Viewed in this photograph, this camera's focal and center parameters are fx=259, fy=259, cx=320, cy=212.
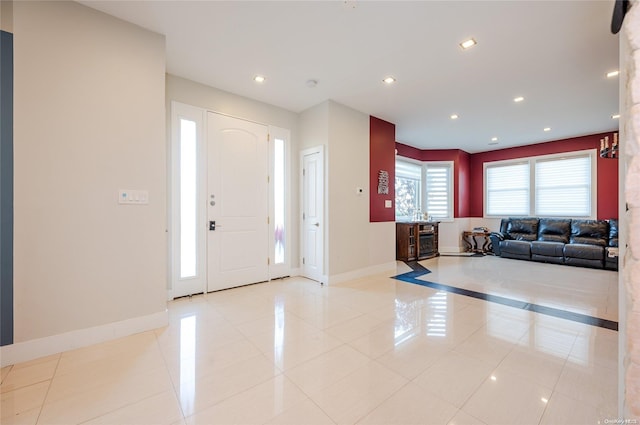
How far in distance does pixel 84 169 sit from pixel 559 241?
8234 mm

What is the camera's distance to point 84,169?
7.38ft

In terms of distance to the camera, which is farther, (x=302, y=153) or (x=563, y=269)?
(x=563, y=269)

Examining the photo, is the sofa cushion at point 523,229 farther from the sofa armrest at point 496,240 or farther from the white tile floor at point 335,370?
the white tile floor at point 335,370

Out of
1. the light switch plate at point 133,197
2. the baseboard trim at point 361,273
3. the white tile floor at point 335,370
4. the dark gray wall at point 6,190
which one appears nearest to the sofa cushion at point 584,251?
the white tile floor at point 335,370

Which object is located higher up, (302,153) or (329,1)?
(329,1)

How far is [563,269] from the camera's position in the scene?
5062mm

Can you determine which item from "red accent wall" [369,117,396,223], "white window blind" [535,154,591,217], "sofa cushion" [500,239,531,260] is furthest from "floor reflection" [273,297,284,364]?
"white window blind" [535,154,591,217]

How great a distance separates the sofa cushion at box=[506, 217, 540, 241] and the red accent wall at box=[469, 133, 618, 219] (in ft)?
3.30

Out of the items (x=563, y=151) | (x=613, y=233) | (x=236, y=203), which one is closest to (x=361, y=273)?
(x=236, y=203)

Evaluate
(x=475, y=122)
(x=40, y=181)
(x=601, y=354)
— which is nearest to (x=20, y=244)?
(x=40, y=181)

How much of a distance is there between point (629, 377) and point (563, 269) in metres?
5.50

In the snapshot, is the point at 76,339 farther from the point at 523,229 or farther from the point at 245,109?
the point at 523,229

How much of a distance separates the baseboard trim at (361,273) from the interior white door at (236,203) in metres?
1.10

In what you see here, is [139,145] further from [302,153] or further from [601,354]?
[601,354]
